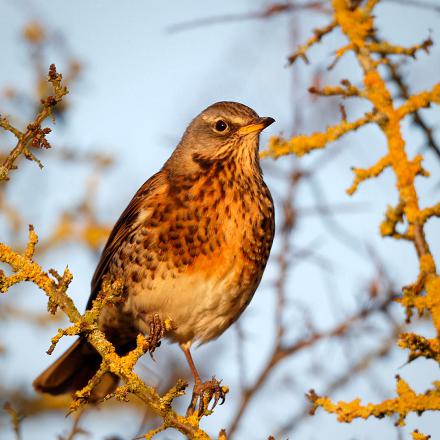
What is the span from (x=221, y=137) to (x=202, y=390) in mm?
1762

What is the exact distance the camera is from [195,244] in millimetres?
4254

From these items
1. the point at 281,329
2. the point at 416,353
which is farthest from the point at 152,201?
the point at 416,353

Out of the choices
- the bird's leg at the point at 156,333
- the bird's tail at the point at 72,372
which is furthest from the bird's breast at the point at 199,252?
the bird's tail at the point at 72,372

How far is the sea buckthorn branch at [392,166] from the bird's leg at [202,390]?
60cm

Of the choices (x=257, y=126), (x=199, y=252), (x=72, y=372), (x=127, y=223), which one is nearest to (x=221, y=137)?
(x=257, y=126)

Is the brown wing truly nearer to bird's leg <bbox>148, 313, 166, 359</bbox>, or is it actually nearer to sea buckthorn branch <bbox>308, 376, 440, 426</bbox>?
bird's leg <bbox>148, 313, 166, 359</bbox>

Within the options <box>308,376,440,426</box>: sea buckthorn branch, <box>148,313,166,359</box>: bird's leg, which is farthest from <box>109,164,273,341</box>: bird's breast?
<box>308,376,440,426</box>: sea buckthorn branch

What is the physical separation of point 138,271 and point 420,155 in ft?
6.67

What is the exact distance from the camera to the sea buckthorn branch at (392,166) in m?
2.52

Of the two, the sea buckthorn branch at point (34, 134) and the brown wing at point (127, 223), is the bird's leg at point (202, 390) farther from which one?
the sea buckthorn branch at point (34, 134)

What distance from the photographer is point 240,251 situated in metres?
4.34

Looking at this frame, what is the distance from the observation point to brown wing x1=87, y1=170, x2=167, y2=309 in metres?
4.58

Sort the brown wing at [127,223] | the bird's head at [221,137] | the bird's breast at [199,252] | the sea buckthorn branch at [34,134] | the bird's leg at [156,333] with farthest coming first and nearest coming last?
the bird's head at [221,137], the brown wing at [127,223], the bird's breast at [199,252], the bird's leg at [156,333], the sea buckthorn branch at [34,134]

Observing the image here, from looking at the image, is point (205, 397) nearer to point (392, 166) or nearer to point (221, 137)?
point (392, 166)
